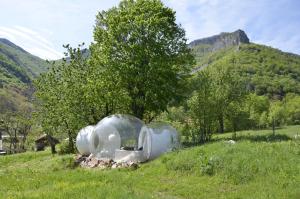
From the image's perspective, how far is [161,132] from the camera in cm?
3012

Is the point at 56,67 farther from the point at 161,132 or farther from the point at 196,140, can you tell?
the point at 161,132

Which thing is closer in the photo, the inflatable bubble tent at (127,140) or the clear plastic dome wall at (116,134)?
the inflatable bubble tent at (127,140)

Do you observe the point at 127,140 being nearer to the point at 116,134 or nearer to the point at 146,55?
the point at 116,134

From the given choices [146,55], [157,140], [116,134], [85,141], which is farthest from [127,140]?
[146,55]

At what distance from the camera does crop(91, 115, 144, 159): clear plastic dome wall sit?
32969mm

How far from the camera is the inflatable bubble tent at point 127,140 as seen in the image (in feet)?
95.6

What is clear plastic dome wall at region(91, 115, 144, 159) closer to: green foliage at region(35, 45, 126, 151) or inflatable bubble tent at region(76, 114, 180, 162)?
inflatable bubble tent at region(76, 114, 180, 162)

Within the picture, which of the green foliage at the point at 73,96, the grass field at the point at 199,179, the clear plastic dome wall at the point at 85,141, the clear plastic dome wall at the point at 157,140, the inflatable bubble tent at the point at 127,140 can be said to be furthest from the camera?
the green foliage at the point at 73,96

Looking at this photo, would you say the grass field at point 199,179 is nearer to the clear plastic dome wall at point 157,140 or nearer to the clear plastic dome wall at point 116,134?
the clear plastic dome wall at point 157,140

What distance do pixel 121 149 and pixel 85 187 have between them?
1538cm

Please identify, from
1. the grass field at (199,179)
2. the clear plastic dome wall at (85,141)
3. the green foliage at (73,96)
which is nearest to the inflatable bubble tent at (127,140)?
the clear plastic dome wall at (85,141)

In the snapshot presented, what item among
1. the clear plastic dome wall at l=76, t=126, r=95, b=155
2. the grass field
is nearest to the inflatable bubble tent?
the clear plastic dome wall at l=76, t=126, r=95, b=155

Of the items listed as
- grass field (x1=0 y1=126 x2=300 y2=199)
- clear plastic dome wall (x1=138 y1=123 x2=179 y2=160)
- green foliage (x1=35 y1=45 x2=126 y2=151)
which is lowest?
grass field (x1=0 y1=126 x2=300 y2=199)

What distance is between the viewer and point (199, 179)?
19.8 metres
